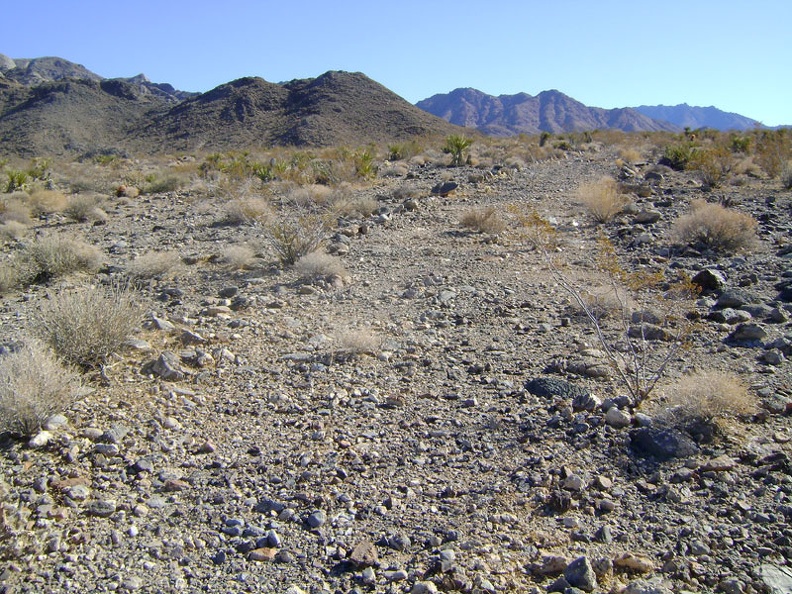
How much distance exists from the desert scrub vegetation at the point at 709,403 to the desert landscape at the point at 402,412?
2cm

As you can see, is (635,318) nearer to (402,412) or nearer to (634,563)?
(402,412)

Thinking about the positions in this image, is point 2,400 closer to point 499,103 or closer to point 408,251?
point 408,251

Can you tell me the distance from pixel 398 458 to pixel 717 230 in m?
7.05

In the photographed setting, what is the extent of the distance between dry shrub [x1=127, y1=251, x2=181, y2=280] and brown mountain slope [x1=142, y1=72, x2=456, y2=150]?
38711 mm

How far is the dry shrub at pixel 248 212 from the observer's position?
11.4 metres

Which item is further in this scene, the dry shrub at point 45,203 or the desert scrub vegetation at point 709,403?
the dry shrub at point 45,203

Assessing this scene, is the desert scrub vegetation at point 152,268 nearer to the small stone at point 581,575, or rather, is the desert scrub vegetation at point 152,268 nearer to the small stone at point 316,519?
the small stone at point 316,519

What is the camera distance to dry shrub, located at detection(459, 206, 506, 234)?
10.4 meters

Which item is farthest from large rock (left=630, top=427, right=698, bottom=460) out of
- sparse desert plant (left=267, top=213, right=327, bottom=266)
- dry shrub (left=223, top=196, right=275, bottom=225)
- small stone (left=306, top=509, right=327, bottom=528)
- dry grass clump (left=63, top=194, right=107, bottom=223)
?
dry grass clump (left=63, top=194, right=107, bottom=223)

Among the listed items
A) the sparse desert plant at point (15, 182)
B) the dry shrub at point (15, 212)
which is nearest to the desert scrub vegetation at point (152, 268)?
the dry shrub at point (15, 212)

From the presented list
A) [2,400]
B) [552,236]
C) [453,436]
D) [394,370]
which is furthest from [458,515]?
[552,236]

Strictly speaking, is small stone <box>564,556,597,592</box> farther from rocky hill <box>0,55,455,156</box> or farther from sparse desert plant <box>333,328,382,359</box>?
rocky hill <box>0,55,455,156</box>

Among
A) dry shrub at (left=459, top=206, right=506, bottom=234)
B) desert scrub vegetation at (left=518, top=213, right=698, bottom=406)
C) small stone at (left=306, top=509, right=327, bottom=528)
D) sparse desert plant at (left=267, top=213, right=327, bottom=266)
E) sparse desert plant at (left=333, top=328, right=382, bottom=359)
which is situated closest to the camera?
small stone at (left=306, top=509, right=327, bottom=528)

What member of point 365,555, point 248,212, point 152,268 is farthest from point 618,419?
point 248,212
